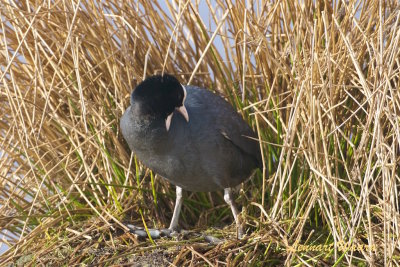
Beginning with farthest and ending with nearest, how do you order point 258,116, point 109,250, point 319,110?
point 258,116 < point 109,250 < point 319,110

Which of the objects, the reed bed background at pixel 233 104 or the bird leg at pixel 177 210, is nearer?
the reed bed background at pixel 233 104

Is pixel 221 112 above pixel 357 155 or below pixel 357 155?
above

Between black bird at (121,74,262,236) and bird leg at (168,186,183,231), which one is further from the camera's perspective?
bird leg at (168,186,183,231)

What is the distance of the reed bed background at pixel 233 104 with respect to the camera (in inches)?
135

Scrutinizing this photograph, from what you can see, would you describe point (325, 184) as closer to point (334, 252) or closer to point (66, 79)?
point (334, 252)

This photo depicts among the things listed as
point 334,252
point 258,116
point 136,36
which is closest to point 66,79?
point 136,36

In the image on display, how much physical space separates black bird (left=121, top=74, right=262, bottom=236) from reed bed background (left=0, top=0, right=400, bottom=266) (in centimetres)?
12

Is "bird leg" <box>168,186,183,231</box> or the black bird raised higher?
the black bird

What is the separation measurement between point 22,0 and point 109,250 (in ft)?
4.78

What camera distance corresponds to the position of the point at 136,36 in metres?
4.00

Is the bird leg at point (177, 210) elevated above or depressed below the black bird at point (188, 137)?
below

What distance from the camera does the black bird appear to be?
346 centimetres

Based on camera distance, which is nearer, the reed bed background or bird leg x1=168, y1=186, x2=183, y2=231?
the reed bed background

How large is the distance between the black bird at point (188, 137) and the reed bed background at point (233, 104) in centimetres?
12
